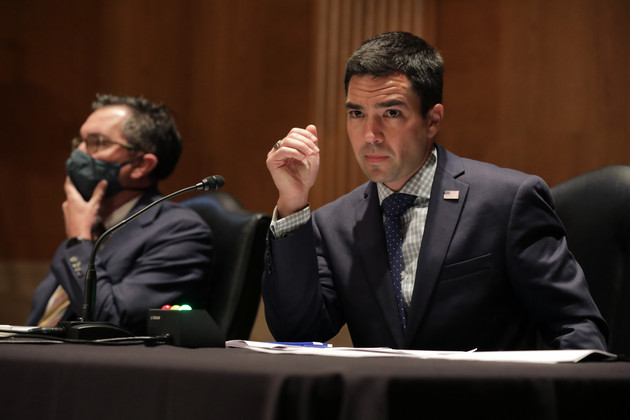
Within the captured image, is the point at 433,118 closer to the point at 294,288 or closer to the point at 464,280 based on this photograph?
the point at 464,280

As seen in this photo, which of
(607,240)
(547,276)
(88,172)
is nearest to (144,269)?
(88,172)

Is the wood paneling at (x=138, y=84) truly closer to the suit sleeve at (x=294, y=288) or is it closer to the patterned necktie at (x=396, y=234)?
the patterned necktie at (x=396, y=234)

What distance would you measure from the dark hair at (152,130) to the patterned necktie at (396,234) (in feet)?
4.04

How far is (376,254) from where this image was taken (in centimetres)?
187

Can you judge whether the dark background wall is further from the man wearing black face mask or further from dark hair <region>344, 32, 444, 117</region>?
dark hair <region>344, 32, 444, 117</region>

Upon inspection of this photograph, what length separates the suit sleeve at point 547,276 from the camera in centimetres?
163

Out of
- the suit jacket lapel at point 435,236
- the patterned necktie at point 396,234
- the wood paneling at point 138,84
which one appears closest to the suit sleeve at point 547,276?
the suit jacket lapel at point 435,236

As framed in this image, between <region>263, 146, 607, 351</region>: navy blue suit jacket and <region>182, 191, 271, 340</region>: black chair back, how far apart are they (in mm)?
499

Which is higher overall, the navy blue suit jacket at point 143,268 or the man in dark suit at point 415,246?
the man in dark suit at point 415,246

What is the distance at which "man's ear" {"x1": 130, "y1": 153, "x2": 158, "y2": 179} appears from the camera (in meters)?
2.79

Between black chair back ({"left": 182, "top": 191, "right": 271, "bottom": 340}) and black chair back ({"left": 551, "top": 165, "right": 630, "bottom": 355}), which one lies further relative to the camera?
black chair back ({"left": 182, "top": 191, "right": 271, "bottom": 340})

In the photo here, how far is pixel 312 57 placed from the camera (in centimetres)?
Result: 370

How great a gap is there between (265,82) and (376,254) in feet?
7.05

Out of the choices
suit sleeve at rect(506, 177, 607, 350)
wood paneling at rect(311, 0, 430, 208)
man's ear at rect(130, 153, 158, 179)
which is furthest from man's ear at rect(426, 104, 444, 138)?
wood paneling at rect(311, 0, 430, 208)
